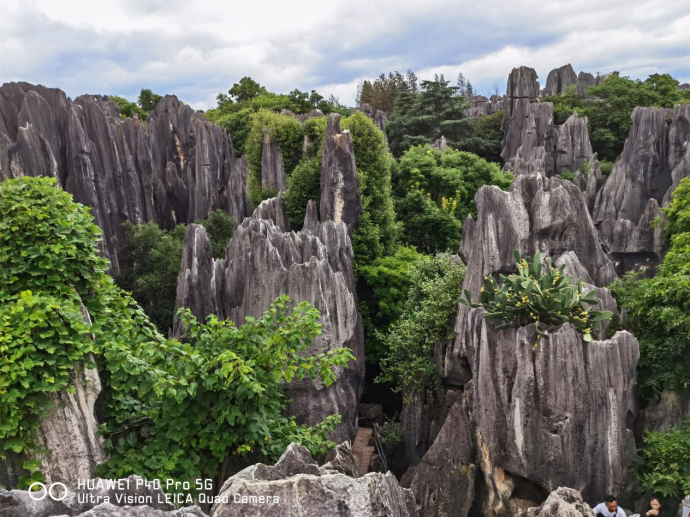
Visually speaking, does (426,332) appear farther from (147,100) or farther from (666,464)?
(147,100)

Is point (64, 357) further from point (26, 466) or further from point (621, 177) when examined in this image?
point (621, 177)

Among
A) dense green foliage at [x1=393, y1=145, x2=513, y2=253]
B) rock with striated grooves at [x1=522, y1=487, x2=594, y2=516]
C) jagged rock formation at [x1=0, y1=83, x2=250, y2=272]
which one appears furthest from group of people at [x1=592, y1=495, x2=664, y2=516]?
jagged rock formation at [x1=0, y1=83, x2=250, y2=272]

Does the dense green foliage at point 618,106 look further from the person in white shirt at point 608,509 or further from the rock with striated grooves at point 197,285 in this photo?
the person in white shirt at point 608,509

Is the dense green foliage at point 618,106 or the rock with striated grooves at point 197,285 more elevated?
the dense green foliage at point 618,106

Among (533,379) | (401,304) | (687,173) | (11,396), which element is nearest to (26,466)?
(11,396)

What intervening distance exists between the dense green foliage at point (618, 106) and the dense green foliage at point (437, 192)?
20167mm

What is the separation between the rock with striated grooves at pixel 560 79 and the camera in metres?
69.6

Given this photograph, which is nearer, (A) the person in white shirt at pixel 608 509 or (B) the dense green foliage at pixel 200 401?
(B) the dense green foliage at pixel 200 401

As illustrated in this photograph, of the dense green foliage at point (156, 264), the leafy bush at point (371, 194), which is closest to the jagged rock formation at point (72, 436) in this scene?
the dense green foliage at point (156, 264)

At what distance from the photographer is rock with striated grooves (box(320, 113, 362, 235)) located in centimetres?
2072

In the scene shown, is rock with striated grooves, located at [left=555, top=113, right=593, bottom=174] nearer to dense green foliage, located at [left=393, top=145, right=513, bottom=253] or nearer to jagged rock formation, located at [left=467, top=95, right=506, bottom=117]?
dense green foliage, located at [left=393, top=145, right=513, bottom=253]

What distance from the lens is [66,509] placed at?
3701 millimetres

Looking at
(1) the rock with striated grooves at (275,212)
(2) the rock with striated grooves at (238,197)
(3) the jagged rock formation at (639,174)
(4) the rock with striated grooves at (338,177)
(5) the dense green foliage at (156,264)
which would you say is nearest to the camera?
(4) the rock with striated grooves at (338,177)

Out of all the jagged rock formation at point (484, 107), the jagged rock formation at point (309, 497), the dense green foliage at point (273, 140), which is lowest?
the jagged rock formation at point (309, 497)
